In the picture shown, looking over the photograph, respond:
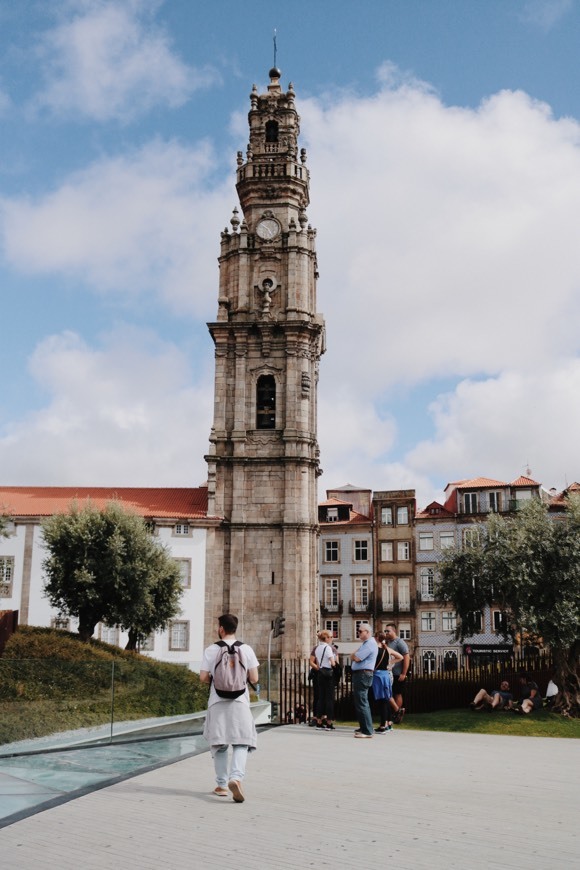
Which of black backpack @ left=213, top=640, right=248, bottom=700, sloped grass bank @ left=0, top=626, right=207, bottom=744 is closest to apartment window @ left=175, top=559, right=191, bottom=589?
sloped grass bank @ left=0, top=626, right=207, bottom=744

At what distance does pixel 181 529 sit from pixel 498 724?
31.5 meters

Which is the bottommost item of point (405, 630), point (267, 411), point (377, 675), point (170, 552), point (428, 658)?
point (428, 658)

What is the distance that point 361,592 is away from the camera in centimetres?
6041

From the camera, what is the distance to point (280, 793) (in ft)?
29.5

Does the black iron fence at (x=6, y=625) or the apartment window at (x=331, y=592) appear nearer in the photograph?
the black iron fence at (x=6, y=625)

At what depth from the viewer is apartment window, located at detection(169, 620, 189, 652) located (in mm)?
47000

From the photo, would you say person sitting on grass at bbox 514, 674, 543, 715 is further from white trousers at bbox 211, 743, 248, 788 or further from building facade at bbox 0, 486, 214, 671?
building facade at bbox 0, 486, 214, 671

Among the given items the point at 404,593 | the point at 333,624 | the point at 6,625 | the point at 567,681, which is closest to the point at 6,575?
the point at 6,625

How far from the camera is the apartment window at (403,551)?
60.5 meters

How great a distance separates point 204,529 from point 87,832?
4204 cm

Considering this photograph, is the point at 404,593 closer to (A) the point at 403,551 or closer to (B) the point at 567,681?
(A) the point at 403,551

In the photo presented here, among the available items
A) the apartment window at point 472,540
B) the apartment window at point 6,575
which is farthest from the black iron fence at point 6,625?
the apartment window at point 472,540

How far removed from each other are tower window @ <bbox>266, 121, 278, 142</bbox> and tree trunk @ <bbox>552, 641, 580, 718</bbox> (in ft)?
146

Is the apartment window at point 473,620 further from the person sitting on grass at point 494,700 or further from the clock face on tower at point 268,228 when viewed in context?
the clock face on tower at point 268,228
